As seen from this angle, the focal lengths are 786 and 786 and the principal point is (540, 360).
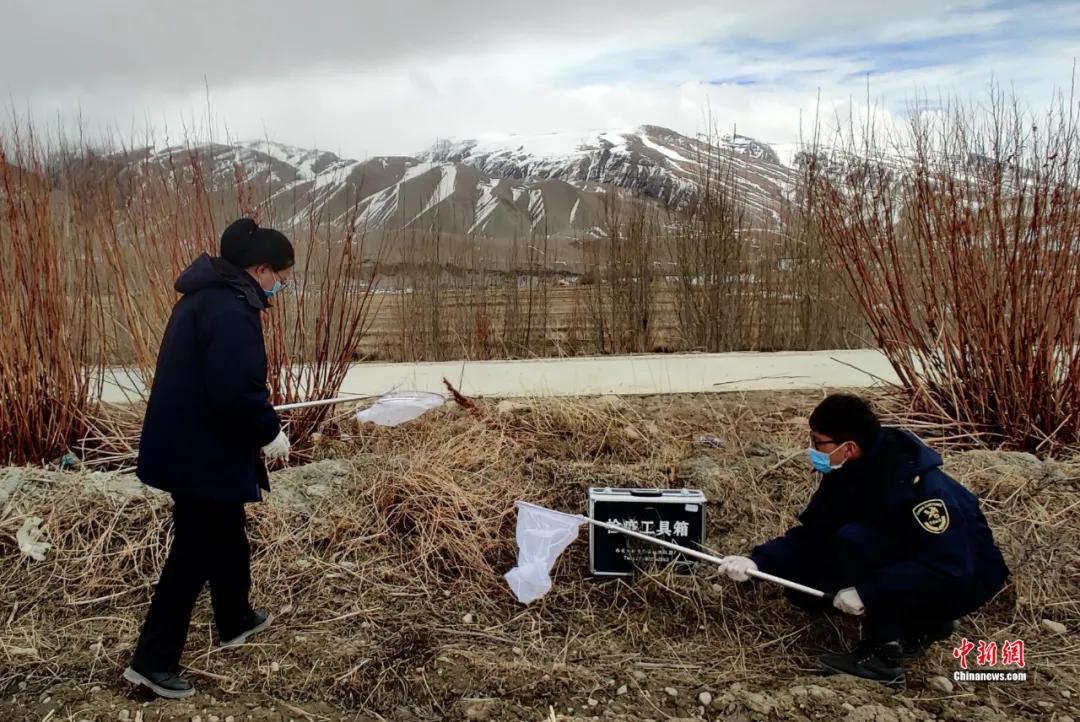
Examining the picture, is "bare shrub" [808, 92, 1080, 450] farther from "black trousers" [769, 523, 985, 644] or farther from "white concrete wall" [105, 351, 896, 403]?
"black trousers" [769, 523, 985, 644]

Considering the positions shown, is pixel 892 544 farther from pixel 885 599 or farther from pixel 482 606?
pixel 482 606

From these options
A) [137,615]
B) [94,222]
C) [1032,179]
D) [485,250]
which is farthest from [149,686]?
[485,250]

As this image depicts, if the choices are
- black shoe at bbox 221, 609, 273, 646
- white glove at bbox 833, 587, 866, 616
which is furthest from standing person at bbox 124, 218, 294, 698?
white glove at bbox 833, 587, 866, 616

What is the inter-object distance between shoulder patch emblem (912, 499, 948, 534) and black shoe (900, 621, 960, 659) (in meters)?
0.38

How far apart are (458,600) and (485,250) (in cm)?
615

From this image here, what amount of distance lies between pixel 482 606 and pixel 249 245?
1633mm

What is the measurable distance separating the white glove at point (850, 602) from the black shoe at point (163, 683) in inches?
84.3

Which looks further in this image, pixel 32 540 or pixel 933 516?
pixel 32 540

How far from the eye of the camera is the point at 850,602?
8.42 ft

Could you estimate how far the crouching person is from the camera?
2.47m

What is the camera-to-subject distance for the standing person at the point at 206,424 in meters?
2.42

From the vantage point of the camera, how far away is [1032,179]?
14.7ft

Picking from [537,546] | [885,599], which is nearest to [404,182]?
[537,546]

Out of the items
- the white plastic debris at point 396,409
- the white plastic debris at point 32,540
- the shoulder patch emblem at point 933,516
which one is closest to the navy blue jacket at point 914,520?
the shoulder patch emblem at point 933,516
